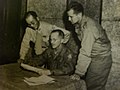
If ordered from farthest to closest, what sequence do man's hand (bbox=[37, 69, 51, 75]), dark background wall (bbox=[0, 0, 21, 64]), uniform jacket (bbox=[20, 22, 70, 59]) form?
dark background wall (bbox=[0, 0, 21, 64]), uniform jacket (bbox=[20, 22, 70, 59]), man's hand (bbox=[37, 69, 51, 75])

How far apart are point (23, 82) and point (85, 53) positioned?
69cm

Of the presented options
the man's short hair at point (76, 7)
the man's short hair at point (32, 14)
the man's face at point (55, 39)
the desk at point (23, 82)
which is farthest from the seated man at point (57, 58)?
the man's short hair at point (32, 14)

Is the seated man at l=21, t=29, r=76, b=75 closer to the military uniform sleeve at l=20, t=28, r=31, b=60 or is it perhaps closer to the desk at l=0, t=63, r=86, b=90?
the desk at l=0, t=63, r=86, b=90

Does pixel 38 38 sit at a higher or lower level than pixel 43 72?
higher

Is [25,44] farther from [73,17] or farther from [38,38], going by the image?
[73,17]

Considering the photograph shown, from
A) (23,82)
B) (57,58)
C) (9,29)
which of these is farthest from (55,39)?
(9,29)

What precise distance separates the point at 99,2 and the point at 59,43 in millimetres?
619

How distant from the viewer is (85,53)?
231 centimetres

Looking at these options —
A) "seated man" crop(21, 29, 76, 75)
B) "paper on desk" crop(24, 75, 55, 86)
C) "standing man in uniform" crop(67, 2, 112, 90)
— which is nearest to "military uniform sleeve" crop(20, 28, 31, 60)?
"seated man" crop(21, 29, 76, 75)

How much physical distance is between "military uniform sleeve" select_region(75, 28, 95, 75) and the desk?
5.4 inches

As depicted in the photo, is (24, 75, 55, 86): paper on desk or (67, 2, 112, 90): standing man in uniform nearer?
(24, 75, 55, 86): paper on desk

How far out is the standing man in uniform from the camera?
2273mm

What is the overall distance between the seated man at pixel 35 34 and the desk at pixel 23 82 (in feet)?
1.28

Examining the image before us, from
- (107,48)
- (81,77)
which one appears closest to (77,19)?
(107,48)
